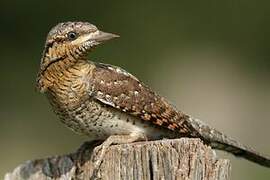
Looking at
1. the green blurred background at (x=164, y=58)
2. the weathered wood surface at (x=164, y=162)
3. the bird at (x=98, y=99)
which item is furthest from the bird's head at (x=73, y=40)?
the green blurred background at (x=164, y=58)

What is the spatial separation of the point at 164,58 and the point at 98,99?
28.9ft

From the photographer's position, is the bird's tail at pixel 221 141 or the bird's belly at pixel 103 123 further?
the bird's tail at pixel 221 141

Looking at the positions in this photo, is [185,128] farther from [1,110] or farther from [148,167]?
[1,110]

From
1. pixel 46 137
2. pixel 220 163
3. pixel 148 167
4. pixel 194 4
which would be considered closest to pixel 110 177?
pixel 148 167

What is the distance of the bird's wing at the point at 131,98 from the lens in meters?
5.23

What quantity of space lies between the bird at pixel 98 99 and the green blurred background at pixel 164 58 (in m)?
5.18

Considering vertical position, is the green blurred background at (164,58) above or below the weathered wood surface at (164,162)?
above

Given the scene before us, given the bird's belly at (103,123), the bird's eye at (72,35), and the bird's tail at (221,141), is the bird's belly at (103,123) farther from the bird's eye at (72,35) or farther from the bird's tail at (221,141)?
the bird's eye at (72,35)

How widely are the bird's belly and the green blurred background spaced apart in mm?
5197

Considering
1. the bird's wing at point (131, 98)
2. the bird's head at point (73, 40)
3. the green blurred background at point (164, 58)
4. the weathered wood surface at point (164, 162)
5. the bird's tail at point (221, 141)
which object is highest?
the green blurred background at point (164, 58)

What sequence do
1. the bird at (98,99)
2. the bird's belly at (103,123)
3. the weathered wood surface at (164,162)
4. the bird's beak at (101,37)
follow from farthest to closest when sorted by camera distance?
the bird's belly at (103,123) → the bird at (98,99) → the bird's beak at (101,37) → the weathered wood surface at (164,162)

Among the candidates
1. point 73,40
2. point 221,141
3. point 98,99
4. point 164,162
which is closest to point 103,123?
point 98,99

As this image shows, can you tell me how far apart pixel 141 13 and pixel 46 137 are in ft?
13.5

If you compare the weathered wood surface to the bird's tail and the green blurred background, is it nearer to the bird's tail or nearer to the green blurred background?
the bird's tail
